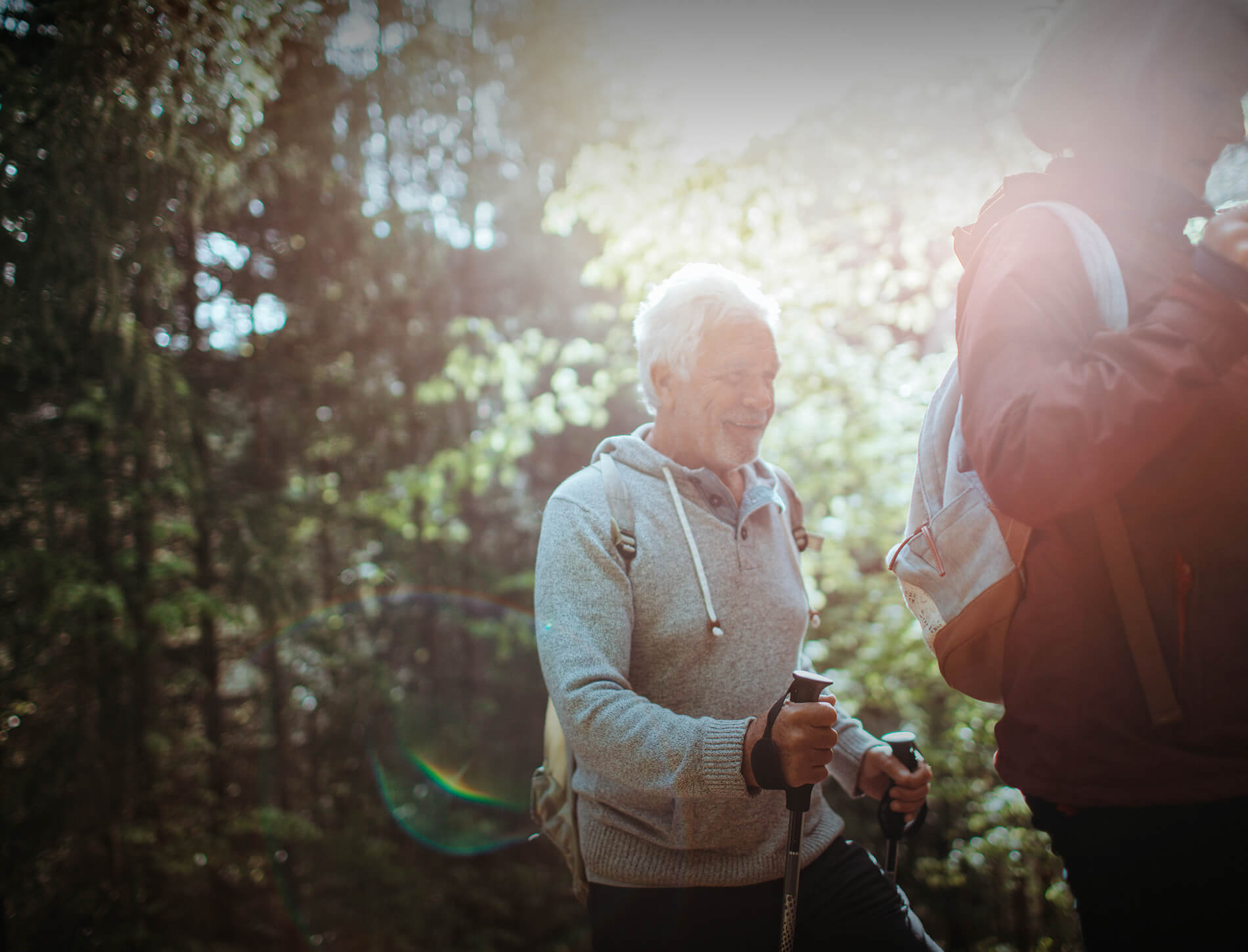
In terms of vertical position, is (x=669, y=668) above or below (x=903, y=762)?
above

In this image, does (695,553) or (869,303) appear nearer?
(695,553)

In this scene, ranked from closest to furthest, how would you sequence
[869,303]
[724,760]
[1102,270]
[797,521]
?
[1102,270]
[724,760]
[797,521]
[869,303]

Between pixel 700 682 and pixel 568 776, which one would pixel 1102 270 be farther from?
pixel 568 776

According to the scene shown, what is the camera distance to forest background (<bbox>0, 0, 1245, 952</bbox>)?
3180 mm

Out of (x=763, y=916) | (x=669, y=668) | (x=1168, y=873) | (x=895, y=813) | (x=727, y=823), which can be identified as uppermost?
(x=669, y=668)

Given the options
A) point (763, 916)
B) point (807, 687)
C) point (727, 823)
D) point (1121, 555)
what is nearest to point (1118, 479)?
point (1121, 555)

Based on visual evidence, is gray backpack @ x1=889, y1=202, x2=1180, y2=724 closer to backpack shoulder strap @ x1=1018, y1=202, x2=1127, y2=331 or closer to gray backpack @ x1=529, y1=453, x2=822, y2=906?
backpack shoulder strap @ x1=1018, y1=202, x2=1127, y2=331

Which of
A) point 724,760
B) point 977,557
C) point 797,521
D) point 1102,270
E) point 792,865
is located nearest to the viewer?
point 1102,270

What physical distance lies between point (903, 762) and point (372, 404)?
201 inches

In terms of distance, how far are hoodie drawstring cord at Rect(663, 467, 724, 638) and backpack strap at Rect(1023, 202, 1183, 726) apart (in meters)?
0.77

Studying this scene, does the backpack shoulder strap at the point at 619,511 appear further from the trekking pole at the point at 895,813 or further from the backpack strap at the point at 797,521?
the trekking pole at the point at 895,813

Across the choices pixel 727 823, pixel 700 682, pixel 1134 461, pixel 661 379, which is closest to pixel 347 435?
pixel 661 379

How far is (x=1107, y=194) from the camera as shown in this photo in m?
1.04

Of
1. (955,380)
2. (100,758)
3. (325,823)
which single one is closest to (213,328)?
(100,758)
